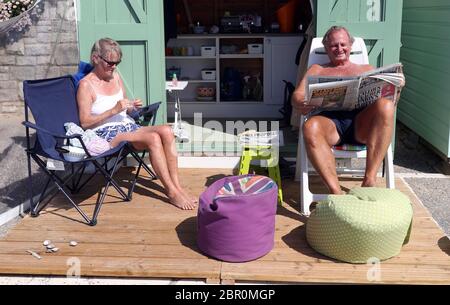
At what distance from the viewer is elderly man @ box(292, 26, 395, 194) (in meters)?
3.26

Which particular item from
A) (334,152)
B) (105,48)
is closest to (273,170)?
(334,152)

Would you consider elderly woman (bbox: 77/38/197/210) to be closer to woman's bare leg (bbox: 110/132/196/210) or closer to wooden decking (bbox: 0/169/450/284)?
woman's bare leg (bbox: 110/132/196/210)

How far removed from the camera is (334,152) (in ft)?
11.2

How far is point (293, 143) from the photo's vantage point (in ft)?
16.2

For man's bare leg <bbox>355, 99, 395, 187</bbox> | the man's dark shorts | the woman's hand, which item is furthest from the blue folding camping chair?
man's bare leg <bbox>355, 99, 395, 187</bbox>

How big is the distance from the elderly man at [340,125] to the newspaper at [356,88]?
0.06m

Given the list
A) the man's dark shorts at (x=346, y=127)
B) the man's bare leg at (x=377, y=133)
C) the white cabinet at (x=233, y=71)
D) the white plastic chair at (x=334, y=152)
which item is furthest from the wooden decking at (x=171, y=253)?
the white cabinet at (x=233, y=71)

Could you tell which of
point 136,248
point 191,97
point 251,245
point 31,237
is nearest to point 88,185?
point 31,237

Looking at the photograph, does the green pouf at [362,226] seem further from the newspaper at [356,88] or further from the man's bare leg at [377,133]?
the newspaper at [356,88]

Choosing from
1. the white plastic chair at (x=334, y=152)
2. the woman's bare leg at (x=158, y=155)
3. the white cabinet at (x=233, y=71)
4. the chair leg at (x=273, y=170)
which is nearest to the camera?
the white plastic chair at (x=334, y=152)

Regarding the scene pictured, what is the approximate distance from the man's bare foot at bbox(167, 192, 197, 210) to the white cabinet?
2942 millimetres

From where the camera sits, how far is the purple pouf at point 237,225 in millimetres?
2676

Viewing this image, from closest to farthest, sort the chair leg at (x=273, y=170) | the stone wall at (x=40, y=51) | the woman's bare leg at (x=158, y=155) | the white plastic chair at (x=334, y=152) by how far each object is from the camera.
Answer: the white plastic chair at (x=334, y=152), the woman's bare leg at (x=158, y=155), the chair leg at (x=273, y=170), the stone wall at (x=40, y=51)
